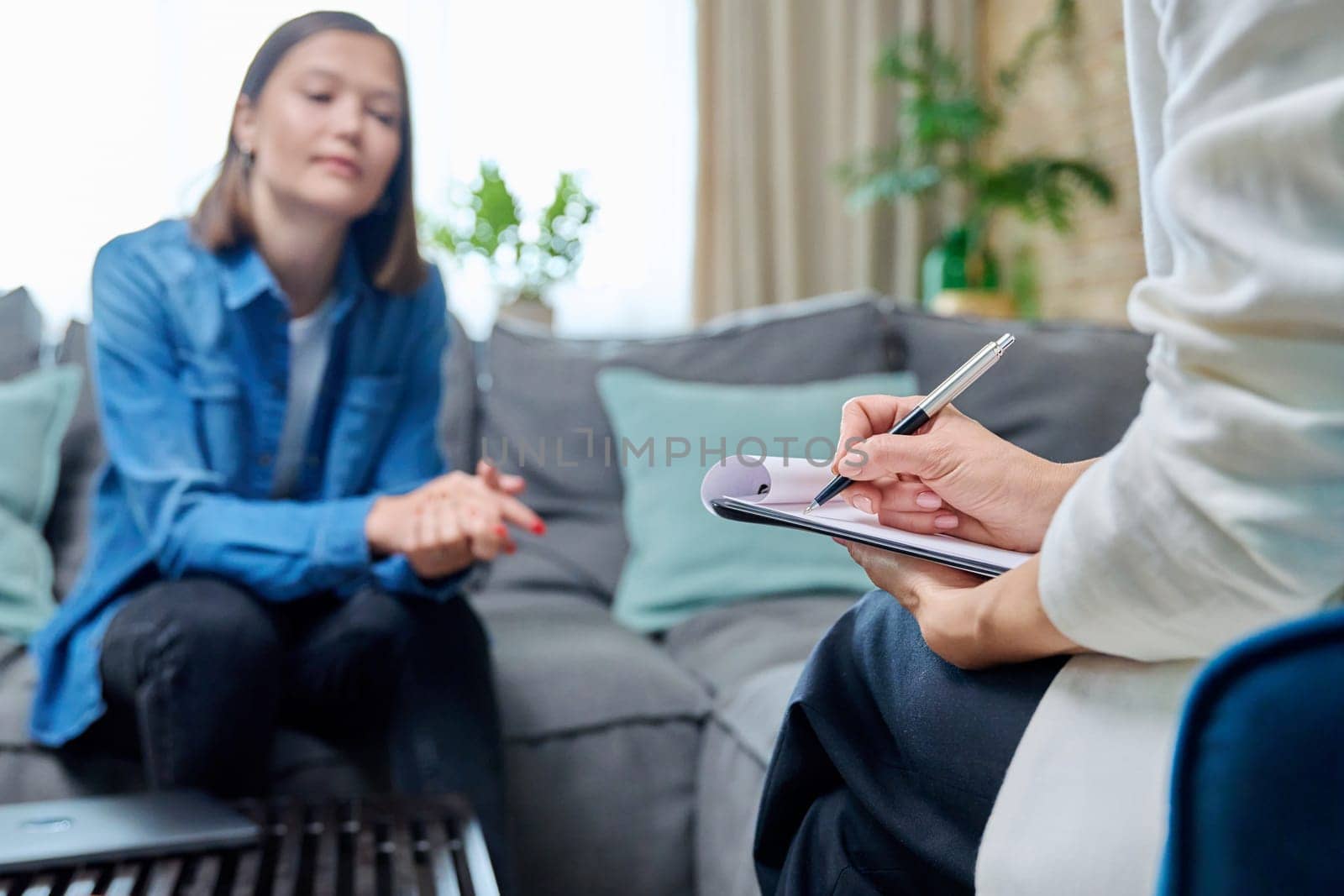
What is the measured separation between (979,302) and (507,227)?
0.90 metres

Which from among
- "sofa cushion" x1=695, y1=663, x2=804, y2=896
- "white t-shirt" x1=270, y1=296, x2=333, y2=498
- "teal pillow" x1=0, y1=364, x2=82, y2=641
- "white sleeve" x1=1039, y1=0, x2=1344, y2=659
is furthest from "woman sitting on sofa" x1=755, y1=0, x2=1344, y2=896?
"teal pillow" x1=0, y1=364, x2=82, y2=641

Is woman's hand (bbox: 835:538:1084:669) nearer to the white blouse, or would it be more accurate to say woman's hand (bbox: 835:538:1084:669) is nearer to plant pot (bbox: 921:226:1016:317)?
the white blouse

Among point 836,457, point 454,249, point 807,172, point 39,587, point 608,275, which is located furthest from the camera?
point 807,172

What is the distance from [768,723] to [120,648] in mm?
511

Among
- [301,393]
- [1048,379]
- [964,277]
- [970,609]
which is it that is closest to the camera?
[970,609]

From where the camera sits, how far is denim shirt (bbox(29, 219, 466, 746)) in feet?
2.67

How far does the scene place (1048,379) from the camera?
52 cm

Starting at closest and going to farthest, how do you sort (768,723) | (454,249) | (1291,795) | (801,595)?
(1291,795) < (768,723) < (801,595) < (454,249)

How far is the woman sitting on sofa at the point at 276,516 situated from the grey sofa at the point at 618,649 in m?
0.07

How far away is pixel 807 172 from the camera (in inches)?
104

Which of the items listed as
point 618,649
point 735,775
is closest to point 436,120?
point 618,649

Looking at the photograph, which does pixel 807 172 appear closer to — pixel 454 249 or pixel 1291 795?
pixel 454 249

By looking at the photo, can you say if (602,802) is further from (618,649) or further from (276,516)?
(276,516)

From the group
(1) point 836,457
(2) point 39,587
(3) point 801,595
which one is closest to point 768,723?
(3) point 801,595
